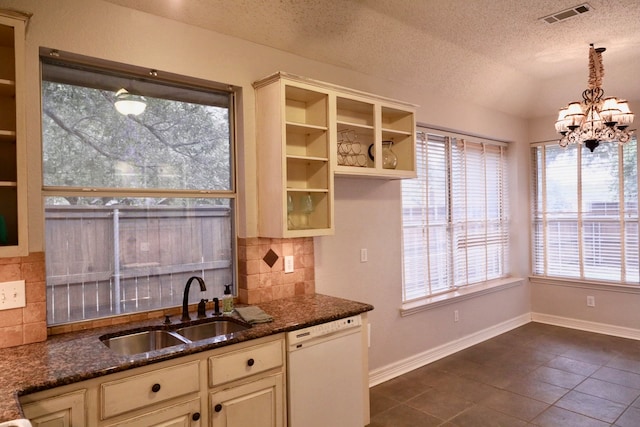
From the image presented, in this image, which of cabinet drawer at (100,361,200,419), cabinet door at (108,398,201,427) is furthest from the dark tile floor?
cabinet drawer at (100,361,200,419)

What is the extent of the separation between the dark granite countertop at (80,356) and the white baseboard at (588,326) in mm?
4049

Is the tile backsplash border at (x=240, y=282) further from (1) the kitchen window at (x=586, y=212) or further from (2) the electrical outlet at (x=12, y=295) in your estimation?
(1) the kitchen window at (x=586, y=212)

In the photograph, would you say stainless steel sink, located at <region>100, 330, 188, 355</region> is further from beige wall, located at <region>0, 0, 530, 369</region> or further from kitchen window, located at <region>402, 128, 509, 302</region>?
kitchen window, located at <region>402, 128, 509, 302</region>

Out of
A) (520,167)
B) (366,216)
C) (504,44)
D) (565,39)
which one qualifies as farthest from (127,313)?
(520,167)

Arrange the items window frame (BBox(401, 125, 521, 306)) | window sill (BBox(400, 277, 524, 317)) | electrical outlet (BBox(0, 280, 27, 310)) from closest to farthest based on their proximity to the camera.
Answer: electrical outlet (BBox(0, 280, 27, 310)) → window sill (BBox(400, 277, 524, 317)) → window frame (BBox(401, 125, 521, 306))

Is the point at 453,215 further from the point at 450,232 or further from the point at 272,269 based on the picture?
the point at 272,269

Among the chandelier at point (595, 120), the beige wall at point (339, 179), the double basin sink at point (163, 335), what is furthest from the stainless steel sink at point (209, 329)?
the chandelier at point (595, 120)

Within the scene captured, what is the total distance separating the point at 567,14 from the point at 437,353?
319 cm

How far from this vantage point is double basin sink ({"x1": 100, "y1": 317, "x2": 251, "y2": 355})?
232 centimetres

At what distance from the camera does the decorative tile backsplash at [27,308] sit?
2068 millimetres

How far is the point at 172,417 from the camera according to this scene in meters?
1.98

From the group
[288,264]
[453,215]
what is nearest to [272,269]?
[288,264]

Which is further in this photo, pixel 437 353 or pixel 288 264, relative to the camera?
pixel 437 353

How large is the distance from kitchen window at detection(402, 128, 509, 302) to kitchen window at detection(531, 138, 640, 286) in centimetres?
56
